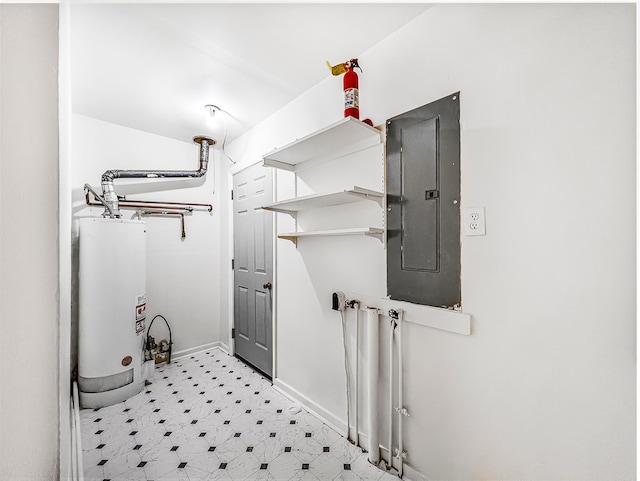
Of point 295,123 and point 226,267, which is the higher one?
Result: point 295,123

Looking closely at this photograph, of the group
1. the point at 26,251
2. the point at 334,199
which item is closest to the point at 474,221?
the point at 334,199

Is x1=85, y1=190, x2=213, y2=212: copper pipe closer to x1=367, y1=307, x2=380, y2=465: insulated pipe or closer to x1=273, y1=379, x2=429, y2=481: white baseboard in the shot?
x1=273, y1=379, x2=429, y2=481: white baseboard

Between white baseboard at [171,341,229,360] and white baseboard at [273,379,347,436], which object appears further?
white baseboard at [171,341,229,360]

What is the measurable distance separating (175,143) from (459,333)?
11.3 feet

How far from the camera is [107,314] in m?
2.30

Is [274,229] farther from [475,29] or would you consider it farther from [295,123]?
[475,29]

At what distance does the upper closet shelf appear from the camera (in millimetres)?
1612

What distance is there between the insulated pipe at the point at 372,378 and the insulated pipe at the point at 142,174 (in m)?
2.43

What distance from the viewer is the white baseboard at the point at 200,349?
318cm

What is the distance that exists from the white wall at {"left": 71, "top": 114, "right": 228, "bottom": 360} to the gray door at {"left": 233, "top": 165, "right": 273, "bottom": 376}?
436 mm

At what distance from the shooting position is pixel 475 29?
131cm

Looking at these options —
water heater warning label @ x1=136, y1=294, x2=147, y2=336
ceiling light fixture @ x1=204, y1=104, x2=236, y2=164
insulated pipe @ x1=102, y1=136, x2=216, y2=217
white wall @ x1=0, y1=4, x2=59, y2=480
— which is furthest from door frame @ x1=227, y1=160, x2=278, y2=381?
white wall @ x1=0, y1=4, x2=59, y2=480

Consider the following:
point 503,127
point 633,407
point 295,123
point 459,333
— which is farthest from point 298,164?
point 633,407

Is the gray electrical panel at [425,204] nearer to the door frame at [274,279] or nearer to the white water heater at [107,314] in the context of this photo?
the door frame at [274,279]
